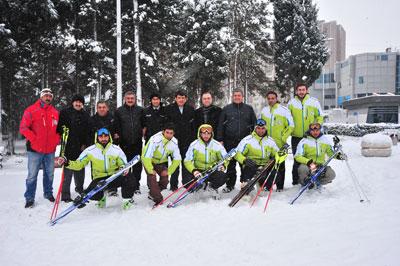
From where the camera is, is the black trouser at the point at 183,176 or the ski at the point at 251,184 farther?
the black trouser at the point at 183,176

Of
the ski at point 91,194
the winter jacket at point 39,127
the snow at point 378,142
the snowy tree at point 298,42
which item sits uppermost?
the snowy tree at point 298,42

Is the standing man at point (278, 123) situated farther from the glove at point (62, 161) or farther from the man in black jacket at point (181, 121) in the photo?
the glove at point (62, 161)

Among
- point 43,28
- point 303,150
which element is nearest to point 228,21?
point 43,28

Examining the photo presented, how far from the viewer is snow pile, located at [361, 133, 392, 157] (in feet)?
38.3

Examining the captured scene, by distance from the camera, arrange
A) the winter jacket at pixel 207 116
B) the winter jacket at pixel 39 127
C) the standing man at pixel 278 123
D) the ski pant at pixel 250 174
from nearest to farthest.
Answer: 1. the winter jacket at pixel 39 127
2. the ski pant at pixel 250 174
3. the standing man at pixel 278 123
4. the winter jacket at pixel 207 116

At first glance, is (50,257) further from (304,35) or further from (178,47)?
(304,35)

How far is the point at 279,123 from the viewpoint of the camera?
267 inches

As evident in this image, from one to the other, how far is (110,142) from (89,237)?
80.1 inches

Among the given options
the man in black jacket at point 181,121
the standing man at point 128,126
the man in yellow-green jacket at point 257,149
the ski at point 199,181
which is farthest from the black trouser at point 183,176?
the man in yellow-green jacket at point 257,149

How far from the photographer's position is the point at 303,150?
662 centimetres

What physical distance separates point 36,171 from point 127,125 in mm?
1869

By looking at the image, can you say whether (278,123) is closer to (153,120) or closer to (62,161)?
(153,120)

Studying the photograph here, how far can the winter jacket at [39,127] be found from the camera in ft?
20.2

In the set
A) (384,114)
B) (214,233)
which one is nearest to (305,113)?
(214,233)
